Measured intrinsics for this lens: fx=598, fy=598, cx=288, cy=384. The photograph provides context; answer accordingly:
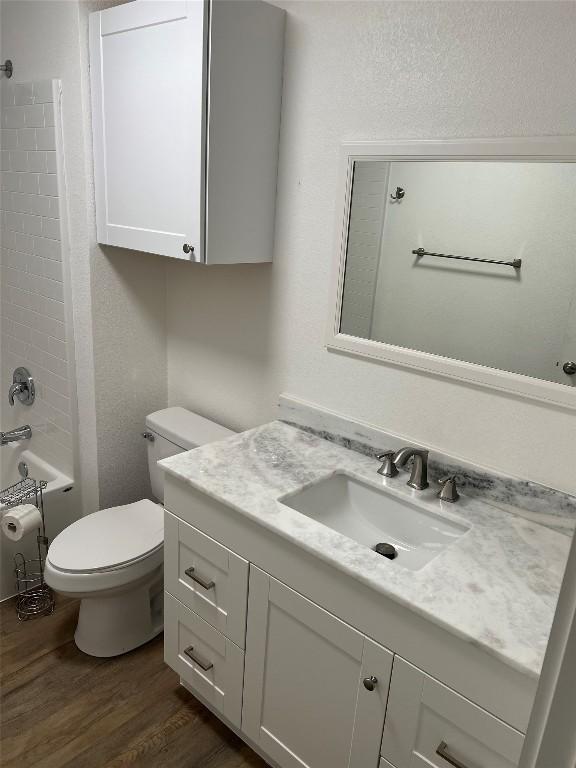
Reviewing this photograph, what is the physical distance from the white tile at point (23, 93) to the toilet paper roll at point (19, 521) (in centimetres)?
152

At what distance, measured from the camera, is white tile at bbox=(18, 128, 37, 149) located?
2.27m

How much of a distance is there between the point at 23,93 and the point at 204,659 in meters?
2.13

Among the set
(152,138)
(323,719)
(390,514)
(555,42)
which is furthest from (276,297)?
(323,719)

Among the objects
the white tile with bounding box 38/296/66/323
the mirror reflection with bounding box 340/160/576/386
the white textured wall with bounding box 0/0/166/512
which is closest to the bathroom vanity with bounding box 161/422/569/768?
the mirror reflection with bounding box 340/160/576/386

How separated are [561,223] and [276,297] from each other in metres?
0.94

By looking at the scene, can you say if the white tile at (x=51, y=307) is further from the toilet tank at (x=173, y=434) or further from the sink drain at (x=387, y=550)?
the sink drain at (x=387, y=550)

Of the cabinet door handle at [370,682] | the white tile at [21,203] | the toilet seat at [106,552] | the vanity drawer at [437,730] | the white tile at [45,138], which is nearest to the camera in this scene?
the vanity drawer at [437,730]

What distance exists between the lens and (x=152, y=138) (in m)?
1.84

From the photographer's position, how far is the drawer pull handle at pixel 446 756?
46.7 inches

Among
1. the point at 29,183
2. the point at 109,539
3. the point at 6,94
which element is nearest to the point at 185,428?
the point at 109,539

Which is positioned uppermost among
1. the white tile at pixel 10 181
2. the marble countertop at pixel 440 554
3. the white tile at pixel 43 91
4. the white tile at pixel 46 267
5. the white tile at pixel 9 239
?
the white tile at pixel 43 91

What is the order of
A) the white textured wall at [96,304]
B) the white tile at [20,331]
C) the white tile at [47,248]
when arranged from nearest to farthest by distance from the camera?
the white textured wall at [96,304]
the white tile at [47,248]
the white tile at [20,331]

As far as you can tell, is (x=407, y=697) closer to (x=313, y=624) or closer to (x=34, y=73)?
(x=313, y=624)

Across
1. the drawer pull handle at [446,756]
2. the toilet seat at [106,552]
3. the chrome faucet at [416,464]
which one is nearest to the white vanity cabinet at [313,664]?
the drawer pull handle at [446,756]
